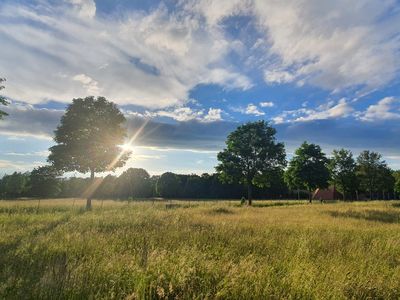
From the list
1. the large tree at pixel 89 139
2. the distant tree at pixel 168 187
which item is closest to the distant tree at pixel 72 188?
the distant tree at pixel 168 187

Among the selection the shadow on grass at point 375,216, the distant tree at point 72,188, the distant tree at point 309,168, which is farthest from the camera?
the distant tree at point 72,188

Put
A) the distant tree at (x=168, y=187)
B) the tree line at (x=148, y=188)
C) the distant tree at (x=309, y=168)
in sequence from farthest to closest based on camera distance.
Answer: the distant tree at (x=168, y=187), the tree line at (x=148, y=188), the distant tree at (x=309, y=168)

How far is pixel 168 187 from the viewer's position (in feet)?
333

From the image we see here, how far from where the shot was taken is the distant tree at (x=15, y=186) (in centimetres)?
9562

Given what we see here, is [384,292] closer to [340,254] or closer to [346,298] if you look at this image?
[346,298]

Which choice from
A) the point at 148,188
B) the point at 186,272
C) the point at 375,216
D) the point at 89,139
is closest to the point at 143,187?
the point at 148,188

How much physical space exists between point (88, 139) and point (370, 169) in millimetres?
61196

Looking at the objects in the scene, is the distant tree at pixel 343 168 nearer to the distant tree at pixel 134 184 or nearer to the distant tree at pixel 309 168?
the distant tree at pixel 309 168

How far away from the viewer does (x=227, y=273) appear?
→ 5312 mm

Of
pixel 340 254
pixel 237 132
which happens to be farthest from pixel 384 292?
pixel 237 132

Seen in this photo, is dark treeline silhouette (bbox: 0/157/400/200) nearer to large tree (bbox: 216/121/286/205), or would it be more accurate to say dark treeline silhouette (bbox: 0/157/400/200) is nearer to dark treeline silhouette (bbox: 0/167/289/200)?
dark treeline silhouette (bbox: 0/167/289/200)

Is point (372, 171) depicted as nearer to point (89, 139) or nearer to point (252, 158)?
point (252, 158)

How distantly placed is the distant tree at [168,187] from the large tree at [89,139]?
238ft

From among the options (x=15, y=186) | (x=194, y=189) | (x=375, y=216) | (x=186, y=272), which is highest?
(x=194, y=189)
